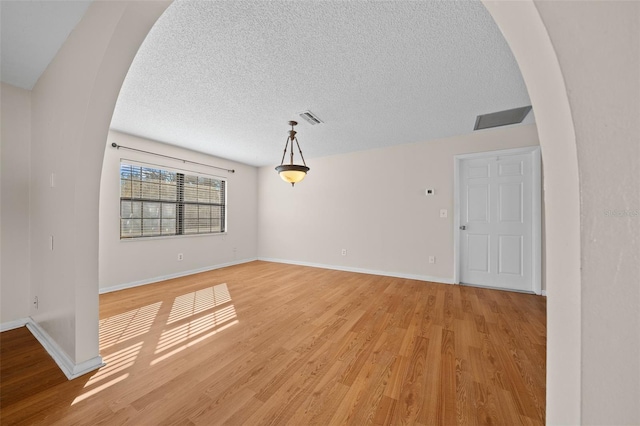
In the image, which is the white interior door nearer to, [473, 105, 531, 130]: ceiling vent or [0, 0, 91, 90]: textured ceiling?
[473, 105, 531, 130]: ceiling vent

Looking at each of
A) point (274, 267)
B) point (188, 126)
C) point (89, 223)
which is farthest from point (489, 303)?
point (188, 126)

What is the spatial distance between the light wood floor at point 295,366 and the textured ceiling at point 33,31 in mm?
2427

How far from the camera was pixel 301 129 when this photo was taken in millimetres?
3414

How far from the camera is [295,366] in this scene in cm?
167

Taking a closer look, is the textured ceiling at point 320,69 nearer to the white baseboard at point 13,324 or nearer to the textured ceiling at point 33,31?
the textured ceiling at point 33,31

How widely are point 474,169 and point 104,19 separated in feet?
14.9

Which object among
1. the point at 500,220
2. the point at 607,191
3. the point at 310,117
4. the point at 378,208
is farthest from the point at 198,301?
the point at 500,220

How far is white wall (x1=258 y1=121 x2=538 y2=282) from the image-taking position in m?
3.81

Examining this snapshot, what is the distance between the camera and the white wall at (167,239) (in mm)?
3400

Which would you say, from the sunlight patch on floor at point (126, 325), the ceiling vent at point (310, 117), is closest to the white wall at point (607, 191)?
the ceiling vent at point (310, 117)

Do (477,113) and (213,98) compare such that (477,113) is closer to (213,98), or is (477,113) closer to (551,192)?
(551,192)

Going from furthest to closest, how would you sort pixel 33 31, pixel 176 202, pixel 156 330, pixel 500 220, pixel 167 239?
pixel 176 202, pixel 167 239, pixel 500 220, pixel 156 330, pixel 33 31

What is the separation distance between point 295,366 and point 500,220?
3662 mm

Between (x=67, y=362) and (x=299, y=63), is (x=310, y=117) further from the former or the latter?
(x=67, y=362)
